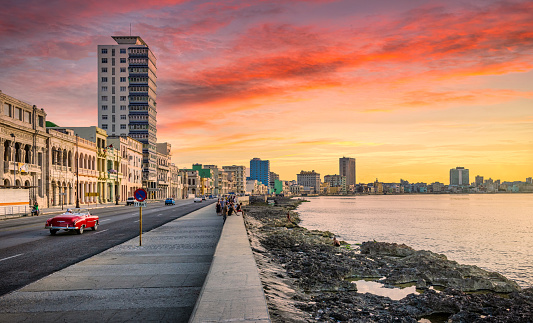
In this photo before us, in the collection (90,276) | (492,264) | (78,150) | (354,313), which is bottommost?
(492,264)

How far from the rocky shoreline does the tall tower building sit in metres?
133

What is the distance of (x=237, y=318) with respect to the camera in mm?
7652

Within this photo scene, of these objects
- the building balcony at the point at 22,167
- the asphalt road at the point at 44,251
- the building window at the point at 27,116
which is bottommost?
the asphalt road at the point at 44,251

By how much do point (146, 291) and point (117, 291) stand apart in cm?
71

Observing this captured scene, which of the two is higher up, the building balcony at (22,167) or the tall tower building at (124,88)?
the tall tower building at (124,88)

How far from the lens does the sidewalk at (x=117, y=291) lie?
8969 mm

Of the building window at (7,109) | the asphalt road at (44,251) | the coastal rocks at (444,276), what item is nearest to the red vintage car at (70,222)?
the asphalt road at (44,251)

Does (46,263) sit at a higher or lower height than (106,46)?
lower

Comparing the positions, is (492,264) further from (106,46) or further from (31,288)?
(106,46)

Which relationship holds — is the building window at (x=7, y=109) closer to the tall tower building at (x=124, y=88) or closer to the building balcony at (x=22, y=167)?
the building balcony at (x=22, y=167)

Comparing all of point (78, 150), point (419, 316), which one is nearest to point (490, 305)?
point (419, 316)

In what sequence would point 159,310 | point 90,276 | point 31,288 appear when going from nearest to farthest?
point 159,310, point 31,288, point 90,276

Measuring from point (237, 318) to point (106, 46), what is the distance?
15755 centimetres

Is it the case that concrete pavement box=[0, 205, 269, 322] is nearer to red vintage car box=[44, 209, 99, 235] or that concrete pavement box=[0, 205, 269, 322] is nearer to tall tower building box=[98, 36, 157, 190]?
red vintage car box=[44, 209, 99, 235]
